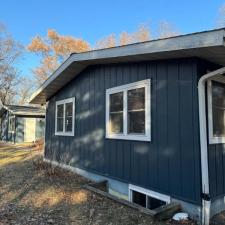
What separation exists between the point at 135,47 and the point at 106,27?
24.6m

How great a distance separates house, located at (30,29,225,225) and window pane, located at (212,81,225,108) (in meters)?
0.02

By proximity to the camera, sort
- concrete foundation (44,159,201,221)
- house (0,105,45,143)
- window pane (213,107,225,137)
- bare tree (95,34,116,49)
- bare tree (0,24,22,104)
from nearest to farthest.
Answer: concrete foundation (44,159,201,221)
window pane (213,107,225,137)
house (0,105,45,143)
bare tree (95,34,116,49)
bare tree (0,24,22,104)

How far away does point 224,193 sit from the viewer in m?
4.59

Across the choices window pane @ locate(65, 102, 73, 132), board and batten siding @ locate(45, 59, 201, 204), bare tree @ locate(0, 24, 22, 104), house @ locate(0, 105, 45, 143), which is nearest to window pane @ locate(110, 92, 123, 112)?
board and batten siding @ locate(45, 59, 201, 204)

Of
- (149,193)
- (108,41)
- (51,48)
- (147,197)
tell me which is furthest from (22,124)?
(149,193)

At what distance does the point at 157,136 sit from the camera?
16.3 feet

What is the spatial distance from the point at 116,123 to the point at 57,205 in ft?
7.59

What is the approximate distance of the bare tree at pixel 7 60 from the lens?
31.5m

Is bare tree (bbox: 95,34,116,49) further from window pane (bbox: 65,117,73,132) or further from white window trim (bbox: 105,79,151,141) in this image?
white window trim (bbox: 105,79,151,141)

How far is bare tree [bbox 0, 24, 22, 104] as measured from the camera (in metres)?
31.5

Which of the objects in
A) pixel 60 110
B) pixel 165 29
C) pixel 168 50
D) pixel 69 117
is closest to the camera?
pixel 168 50

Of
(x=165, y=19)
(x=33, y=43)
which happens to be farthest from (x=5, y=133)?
(x=165, y=19)

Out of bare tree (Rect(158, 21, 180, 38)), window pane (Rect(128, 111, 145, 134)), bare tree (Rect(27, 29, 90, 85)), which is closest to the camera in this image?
window pane (Rect(128, 111, 145, 134))

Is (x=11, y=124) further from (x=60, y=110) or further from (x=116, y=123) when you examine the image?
(x=116, y=123)
